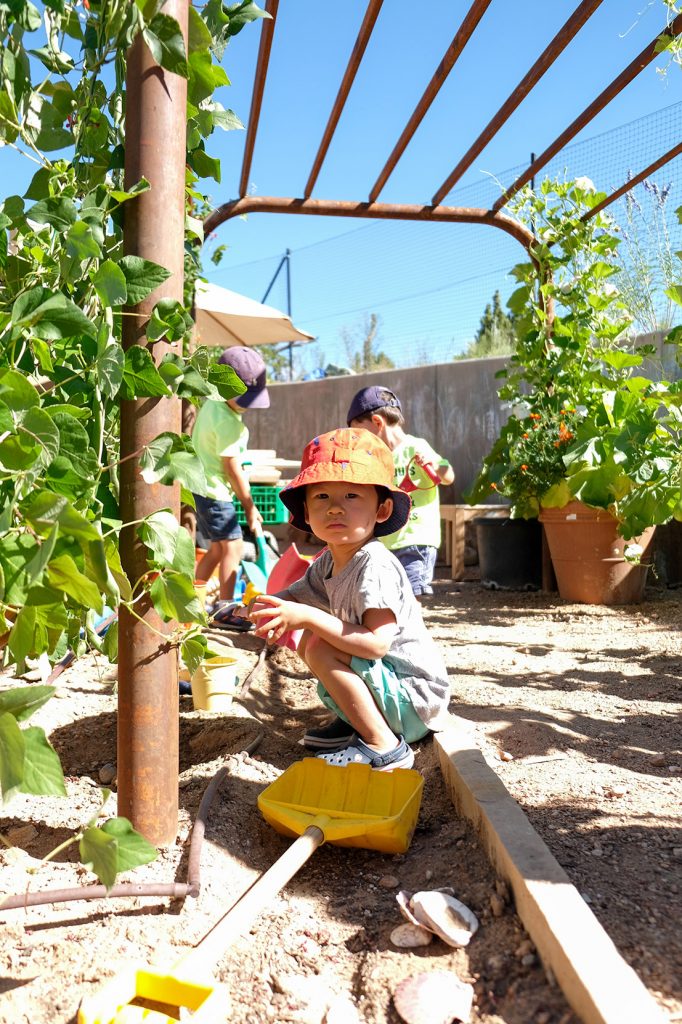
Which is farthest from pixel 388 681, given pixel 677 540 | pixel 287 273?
pixel 287 273

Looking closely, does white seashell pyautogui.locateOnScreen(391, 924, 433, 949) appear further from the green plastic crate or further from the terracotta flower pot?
the green plastic crate

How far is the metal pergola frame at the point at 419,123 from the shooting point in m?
2.84

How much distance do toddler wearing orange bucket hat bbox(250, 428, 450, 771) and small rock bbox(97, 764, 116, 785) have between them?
50cm

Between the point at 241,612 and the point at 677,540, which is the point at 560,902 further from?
the point at 677,540

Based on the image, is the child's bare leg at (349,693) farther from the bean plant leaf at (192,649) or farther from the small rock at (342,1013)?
the small rock at (342,1013)

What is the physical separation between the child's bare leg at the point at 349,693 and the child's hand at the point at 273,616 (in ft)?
0.68

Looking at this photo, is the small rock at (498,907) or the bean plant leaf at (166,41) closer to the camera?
the bean plant leaf at (166,41)

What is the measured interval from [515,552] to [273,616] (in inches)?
150

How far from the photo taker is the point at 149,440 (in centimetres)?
140

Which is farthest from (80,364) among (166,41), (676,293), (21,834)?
(676,293)

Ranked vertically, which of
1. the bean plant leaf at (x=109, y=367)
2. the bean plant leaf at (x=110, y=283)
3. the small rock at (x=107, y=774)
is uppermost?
the bean plant leaf at (x=110, y=283)

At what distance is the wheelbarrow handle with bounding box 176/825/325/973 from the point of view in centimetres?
113

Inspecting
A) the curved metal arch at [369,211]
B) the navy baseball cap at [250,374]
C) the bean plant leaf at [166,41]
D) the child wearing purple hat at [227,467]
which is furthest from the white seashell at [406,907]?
the curved metal arch at [369,211]

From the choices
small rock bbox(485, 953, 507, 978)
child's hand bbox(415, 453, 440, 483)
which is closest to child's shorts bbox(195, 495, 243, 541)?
child's hand bbox(415, 453, 440, 483)
